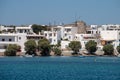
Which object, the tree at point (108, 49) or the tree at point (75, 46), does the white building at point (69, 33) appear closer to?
the tree at point (75, 46)

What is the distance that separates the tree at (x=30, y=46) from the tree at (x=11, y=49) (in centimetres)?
170

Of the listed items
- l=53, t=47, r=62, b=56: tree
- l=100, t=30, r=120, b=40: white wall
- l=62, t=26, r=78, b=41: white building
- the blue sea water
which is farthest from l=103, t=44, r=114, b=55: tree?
the blue sea water

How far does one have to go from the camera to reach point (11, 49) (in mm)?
96312

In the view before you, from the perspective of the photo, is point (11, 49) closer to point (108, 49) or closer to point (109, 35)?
point (108, 49)

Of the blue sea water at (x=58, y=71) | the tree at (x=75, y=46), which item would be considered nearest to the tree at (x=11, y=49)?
the tree at (x=75, y=46)

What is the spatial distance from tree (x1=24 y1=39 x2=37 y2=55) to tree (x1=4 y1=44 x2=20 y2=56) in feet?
5.58

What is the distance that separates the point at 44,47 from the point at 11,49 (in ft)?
18.9

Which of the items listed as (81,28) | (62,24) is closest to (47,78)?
(81,28)

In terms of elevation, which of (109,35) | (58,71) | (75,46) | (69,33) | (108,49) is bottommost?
(58,71)

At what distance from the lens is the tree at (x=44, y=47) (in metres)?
97.8

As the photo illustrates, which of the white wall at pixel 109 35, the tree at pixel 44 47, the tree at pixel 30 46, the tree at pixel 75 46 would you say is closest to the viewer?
the tree at pixel 44 47

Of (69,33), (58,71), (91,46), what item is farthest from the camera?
(69,33)

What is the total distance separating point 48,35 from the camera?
366ft

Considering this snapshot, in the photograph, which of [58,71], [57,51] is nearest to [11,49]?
[57,51]
